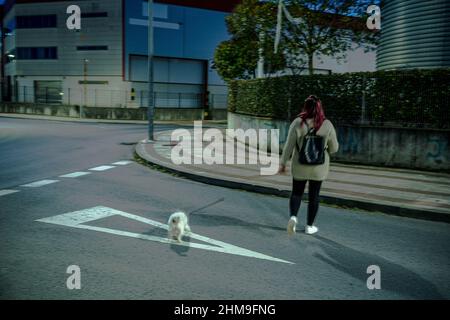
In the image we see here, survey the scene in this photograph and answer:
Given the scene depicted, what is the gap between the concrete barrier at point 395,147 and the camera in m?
11.0

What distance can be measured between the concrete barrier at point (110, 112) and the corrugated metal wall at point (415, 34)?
78.3ft

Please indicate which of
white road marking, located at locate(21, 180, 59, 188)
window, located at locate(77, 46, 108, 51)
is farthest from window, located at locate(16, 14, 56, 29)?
white road marking, located at locate(21, 180, 59, 188)

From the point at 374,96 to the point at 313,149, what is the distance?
718 centimetres

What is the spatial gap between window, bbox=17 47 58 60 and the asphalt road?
41.7 m

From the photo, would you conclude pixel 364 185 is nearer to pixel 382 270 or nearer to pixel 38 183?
pixel 382 270

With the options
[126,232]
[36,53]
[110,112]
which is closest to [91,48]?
[36,53]

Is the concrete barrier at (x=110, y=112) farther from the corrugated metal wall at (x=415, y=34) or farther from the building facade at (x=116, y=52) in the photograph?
the corrugated metal wall at (x=415, y=34)

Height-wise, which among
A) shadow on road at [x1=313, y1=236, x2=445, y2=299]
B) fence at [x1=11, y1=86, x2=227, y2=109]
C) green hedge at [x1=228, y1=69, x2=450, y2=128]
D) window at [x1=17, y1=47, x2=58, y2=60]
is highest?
window at [x1=17, y1=47, x2=58, y2=60]

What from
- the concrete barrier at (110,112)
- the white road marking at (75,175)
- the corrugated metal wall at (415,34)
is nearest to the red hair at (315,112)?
the white road marking at (75,175)

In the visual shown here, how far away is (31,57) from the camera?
156ft

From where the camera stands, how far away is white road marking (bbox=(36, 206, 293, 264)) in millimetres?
5115

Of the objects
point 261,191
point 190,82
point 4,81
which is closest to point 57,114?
point 190,82

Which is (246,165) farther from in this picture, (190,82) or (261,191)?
(190,82)

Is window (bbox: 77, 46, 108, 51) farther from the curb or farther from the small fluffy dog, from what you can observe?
the small fluffy dog
